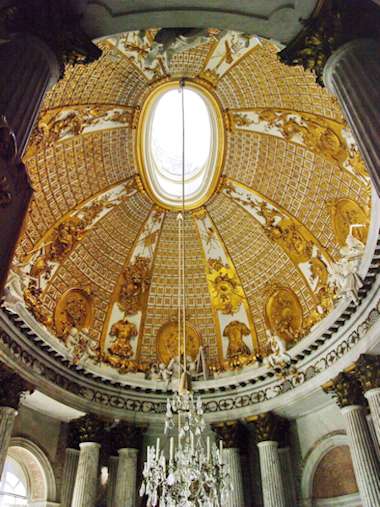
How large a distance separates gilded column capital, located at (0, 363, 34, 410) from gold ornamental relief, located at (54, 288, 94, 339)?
2313 mm

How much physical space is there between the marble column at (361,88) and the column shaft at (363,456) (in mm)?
7440

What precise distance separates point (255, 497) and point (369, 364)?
515cm

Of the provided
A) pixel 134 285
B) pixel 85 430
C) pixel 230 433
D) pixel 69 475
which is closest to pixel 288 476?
pixel 230 433

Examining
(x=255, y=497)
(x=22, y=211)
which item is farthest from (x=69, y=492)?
(x=22, y=211)

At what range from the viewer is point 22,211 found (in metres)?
3.73

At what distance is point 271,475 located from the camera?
1122cm

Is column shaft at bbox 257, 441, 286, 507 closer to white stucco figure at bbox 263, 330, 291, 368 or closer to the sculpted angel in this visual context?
white stucco figure at bbox 263, 330, 291, 368

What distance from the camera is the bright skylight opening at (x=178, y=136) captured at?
1370 cm

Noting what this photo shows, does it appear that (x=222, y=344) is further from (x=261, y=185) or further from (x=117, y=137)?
A: (x=117, y=137)

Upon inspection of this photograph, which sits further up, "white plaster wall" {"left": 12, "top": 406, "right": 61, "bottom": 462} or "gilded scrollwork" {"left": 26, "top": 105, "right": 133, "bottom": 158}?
"gilded scrollwork" {"left": 26, "top": 105, "right": 133, "bottom": 158}

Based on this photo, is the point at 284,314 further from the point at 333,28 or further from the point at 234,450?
the point at 333,28

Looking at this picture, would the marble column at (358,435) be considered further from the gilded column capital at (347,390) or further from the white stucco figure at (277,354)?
the white stucco figure at (277,354)

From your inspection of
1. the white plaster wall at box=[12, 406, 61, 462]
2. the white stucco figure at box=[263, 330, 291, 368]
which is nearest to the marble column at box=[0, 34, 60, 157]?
the white plaster wall at box=[12, 406, 61, 462]

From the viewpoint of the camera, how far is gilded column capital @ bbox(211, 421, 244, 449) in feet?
40.6
